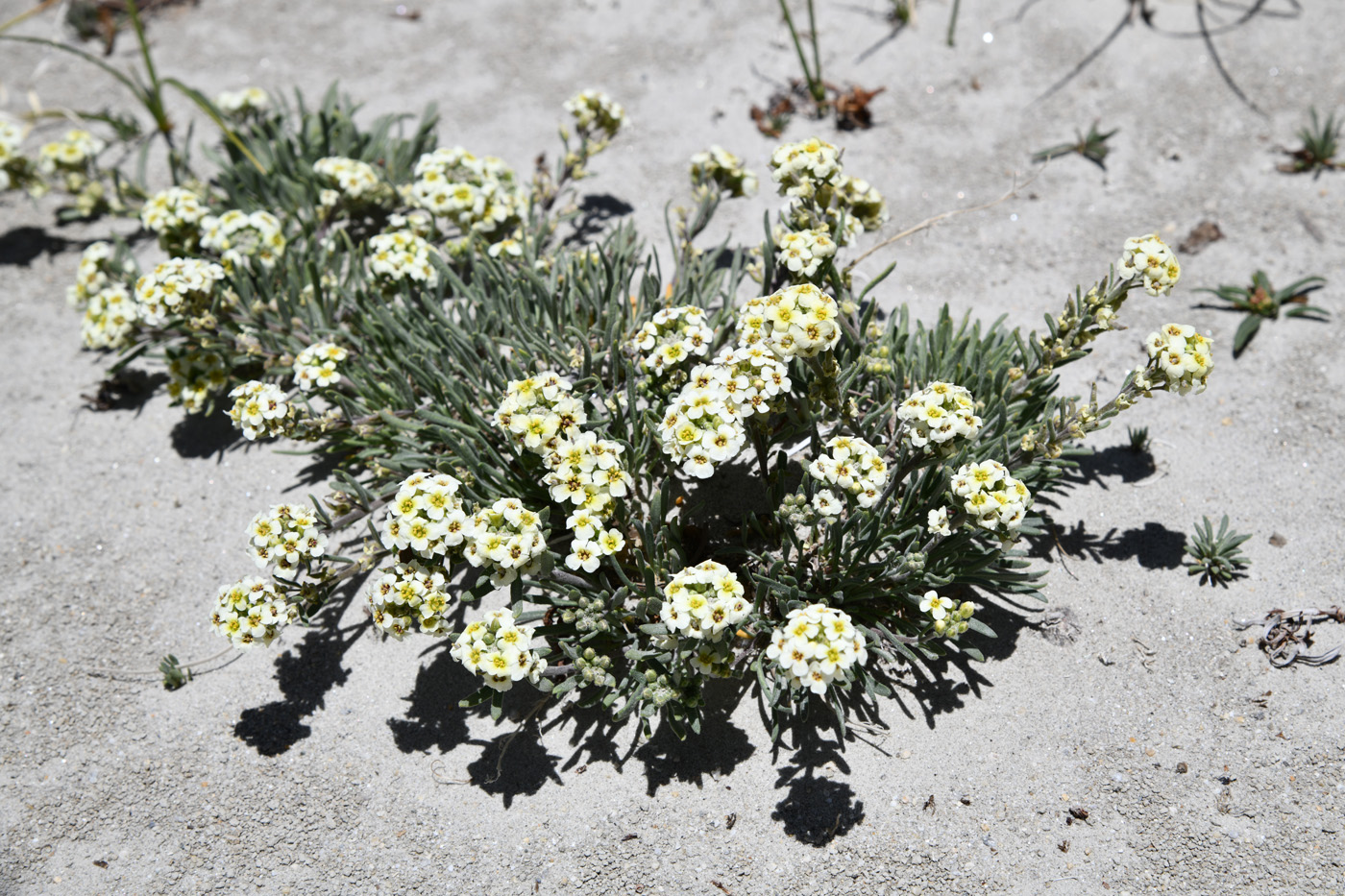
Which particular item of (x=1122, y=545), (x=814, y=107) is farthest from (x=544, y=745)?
(x=814, y=107)

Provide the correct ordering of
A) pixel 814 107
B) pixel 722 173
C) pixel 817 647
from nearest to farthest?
pixel 817 647 → pixel 722 173 → pixel 814 107

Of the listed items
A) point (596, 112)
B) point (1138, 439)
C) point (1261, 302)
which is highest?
point (596, 112)

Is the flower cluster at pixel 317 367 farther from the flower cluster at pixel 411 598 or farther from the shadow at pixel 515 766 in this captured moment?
the shadow at pixel 515 766

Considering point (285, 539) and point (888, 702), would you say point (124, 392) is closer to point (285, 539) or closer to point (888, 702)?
point (285, 539)

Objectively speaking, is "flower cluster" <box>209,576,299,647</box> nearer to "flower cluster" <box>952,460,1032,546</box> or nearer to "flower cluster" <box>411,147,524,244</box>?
"flower cluster" <box>411,147,524,244</box>

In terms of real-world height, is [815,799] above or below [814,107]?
below
